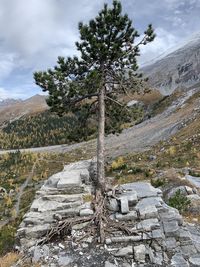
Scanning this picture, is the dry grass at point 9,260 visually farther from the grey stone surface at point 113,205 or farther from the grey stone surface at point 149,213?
the grey stone surface at point 149,213

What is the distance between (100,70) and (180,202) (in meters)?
8.60

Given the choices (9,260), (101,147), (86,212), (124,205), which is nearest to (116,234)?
(124,205)

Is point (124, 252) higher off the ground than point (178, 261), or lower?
higher

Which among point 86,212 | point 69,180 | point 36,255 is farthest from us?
point 69,180

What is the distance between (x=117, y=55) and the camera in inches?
739

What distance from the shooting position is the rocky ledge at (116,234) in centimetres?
1212

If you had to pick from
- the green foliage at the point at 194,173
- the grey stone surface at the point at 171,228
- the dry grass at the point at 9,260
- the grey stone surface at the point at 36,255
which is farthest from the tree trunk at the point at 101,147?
the green foliage at the point at 194,173

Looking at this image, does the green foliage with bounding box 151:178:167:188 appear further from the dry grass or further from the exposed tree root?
the dry grass

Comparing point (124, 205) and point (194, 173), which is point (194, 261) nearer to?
point (124, 205)

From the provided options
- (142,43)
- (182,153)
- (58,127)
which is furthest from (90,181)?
(58,127)

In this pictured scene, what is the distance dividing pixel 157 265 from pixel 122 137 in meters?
51.1

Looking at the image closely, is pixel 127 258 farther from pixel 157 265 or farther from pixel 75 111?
pixel 75 111

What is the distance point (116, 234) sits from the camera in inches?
529

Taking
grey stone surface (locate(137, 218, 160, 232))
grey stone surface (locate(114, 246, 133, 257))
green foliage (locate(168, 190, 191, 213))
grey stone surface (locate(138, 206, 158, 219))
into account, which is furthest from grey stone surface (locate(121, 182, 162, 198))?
grey stone surface (locate(114, 246, 133, 257))
